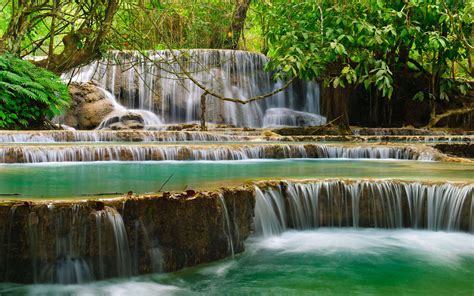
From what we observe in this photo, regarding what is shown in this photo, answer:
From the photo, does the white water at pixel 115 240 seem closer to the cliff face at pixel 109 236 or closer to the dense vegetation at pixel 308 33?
the cliff face at pixel 109 236

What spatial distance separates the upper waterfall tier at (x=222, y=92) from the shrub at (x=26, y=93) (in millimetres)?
4986

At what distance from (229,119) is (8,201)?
12.6m

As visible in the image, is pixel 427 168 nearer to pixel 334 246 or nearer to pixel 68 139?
pixel 334 246

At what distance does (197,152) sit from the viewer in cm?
734

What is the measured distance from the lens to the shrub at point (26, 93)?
9.41m

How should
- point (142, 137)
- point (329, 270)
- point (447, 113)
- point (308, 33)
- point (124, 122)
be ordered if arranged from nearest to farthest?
point (329, 270) < point (308, 33) < point (142, 137) < point (124, 122) < point (447, 113)

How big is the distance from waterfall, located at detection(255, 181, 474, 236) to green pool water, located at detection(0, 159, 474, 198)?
33 centimetres

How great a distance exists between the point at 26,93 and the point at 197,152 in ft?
12.4

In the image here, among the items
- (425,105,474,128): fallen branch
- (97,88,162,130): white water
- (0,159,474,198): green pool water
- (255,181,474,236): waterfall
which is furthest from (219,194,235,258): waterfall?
(425,105,474,128): fallen branch

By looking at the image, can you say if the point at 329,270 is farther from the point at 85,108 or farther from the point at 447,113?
the point at 85,108

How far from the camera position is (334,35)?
30.6 feet

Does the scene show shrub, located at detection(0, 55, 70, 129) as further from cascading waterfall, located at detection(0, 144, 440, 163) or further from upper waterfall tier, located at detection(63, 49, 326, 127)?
upper waterfall tier, located at detection(63, 49, 326, 127)

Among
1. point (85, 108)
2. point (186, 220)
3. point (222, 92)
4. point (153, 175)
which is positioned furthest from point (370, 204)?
point (222, 92)

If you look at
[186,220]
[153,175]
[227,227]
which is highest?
[153,175]
